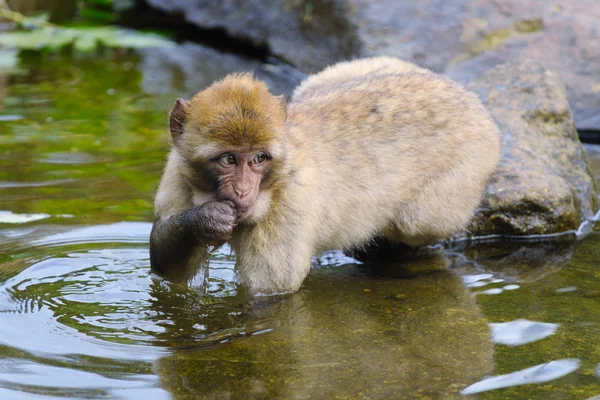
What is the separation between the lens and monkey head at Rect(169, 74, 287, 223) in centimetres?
423

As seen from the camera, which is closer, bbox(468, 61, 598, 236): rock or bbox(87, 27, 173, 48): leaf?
bbox(468, 61, 598, 236): rock

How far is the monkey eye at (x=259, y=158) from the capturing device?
4329 mm

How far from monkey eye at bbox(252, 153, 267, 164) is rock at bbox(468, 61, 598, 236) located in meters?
2.12

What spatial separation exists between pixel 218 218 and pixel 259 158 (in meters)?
0.37

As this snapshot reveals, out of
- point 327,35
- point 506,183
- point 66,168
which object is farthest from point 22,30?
point 506,183

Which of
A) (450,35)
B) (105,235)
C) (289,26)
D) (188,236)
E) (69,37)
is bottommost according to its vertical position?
(188,236)

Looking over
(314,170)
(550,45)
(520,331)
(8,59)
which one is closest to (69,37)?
(8,59)

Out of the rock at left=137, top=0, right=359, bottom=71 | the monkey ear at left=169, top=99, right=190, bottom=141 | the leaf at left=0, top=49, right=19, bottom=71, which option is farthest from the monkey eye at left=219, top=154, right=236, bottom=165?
the leaf at left=0, top=49, right=19, bottom=71

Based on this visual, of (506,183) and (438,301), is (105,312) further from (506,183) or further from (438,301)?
(506,183)

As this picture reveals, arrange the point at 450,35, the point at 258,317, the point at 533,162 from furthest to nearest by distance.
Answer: the point at 450,35 < the point at 533,162 < the point at 258,317

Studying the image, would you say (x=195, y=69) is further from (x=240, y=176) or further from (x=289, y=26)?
(x=240, y=176)

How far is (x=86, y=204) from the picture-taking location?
20.4 ft

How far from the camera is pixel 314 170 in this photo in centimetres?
495

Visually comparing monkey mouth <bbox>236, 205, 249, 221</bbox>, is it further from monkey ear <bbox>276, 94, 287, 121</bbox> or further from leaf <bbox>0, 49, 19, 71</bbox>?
leaf <bbox>0, 49, 19, 71</bbox>
